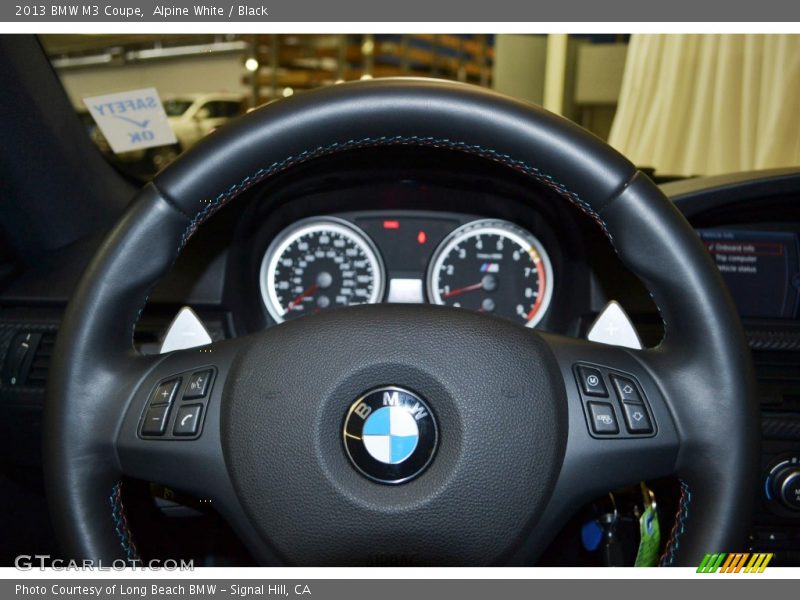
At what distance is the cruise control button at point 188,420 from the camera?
72 centimetres

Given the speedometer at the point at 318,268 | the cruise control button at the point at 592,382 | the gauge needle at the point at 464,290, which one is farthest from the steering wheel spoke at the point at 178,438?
the gauge needle at the point at 464,290

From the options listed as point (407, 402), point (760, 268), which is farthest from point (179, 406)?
point (760, 268)

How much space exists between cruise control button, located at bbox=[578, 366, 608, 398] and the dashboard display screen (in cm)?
72

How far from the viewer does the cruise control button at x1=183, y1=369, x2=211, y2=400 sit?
28.8 inches

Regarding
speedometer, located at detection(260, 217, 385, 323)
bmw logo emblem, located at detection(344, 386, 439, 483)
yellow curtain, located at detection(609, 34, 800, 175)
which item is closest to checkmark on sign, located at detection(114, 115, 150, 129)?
speedometer, located at detection(260, 217, 385, 323)

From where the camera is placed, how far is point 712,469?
68cm

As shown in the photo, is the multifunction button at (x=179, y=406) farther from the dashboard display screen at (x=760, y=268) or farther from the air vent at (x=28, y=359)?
the dashboard display screen at (x=760, y=268)

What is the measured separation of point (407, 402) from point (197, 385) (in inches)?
8.6

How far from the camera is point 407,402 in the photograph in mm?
703

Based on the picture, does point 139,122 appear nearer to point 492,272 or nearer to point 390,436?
point 492,272

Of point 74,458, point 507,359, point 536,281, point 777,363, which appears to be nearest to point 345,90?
point 507,359

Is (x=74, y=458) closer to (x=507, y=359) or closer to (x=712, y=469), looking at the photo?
(x=507, y=359)

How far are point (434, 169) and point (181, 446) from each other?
765 millimetres

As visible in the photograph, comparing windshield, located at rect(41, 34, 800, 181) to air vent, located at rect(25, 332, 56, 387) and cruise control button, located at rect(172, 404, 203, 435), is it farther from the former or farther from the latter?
cruise control button, located at rect(172, 404, 203, 435)
